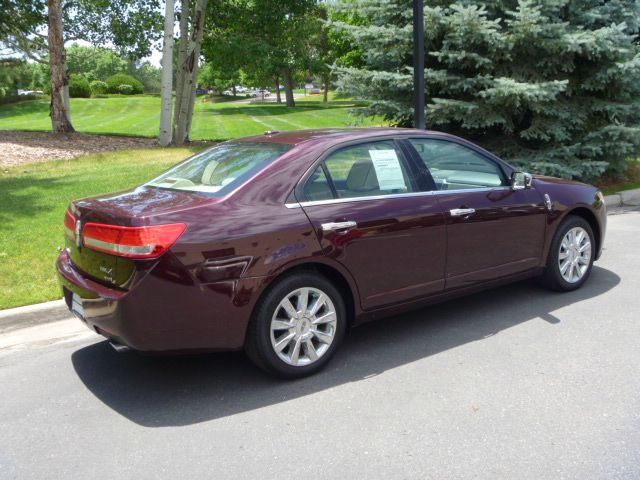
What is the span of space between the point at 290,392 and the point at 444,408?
0.92 meters

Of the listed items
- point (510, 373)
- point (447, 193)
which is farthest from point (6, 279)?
point (510, 373)

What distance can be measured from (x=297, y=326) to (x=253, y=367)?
0.56 meters

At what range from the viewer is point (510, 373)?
402 centimetres

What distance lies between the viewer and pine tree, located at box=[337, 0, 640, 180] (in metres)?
9.93

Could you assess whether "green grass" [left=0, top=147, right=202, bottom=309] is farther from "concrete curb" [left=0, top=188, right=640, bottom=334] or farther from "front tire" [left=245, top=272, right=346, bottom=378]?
"front tire" [left=245, top=272, right=346, bottom=378]

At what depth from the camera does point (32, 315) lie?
205 inches

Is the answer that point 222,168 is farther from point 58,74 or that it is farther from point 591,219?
point 58,74

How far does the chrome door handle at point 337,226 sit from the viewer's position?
13.2 feet

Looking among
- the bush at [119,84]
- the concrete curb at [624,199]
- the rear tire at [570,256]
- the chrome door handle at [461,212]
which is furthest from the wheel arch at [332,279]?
the bush at [119,84]

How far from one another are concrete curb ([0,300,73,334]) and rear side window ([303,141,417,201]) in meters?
2.51

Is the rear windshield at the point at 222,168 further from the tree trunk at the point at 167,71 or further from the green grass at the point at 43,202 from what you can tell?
the tree trunk at the point at 167,71

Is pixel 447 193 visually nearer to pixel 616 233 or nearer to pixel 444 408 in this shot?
pixel 444 408

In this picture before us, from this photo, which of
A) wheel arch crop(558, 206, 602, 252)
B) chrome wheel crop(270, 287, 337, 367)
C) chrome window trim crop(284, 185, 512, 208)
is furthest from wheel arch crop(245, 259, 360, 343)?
wheel arch crop(558, 206, 602, 252)

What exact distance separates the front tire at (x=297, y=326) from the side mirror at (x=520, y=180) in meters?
1.93
